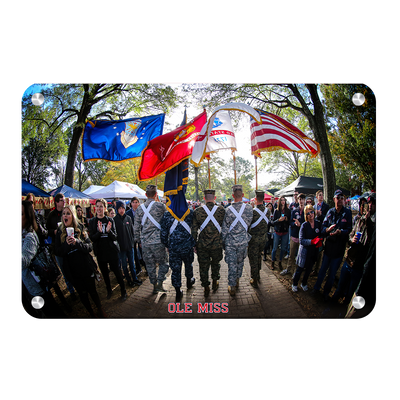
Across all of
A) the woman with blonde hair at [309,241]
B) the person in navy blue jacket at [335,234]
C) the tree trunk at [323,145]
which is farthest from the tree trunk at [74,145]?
the person in navy blue jacket at [335,234]

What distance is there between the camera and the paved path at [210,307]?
77.9 inches

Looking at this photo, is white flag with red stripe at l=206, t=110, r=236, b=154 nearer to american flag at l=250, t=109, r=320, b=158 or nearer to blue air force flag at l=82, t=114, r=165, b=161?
american flag at l=250, t=109, r=320, b=158

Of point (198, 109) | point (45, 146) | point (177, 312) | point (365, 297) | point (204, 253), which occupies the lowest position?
point (177, 312)

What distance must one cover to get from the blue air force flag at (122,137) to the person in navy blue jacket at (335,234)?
9.97ft

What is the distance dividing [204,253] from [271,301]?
1.19m

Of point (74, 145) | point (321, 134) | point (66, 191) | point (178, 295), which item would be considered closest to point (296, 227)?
point (321, 134)

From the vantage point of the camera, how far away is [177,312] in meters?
2.00

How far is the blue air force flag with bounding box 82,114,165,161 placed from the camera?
2639 millimetres

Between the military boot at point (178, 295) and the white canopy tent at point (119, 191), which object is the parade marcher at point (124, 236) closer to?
the white canopy tent at point (119, 191)

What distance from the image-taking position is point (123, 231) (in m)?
3.30

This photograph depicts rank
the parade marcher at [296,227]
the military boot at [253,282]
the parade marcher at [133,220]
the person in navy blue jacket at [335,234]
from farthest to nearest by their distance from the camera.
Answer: the parade marcher at [133,220]
the parade marcher at [296,227]
the military boot at [253,282]
the person in navy blue jacket at [335,234]

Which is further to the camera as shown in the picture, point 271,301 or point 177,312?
point 271,301

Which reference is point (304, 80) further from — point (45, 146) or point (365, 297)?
point (45, 146)

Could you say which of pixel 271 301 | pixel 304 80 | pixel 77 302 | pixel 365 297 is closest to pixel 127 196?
pixel 77 302
